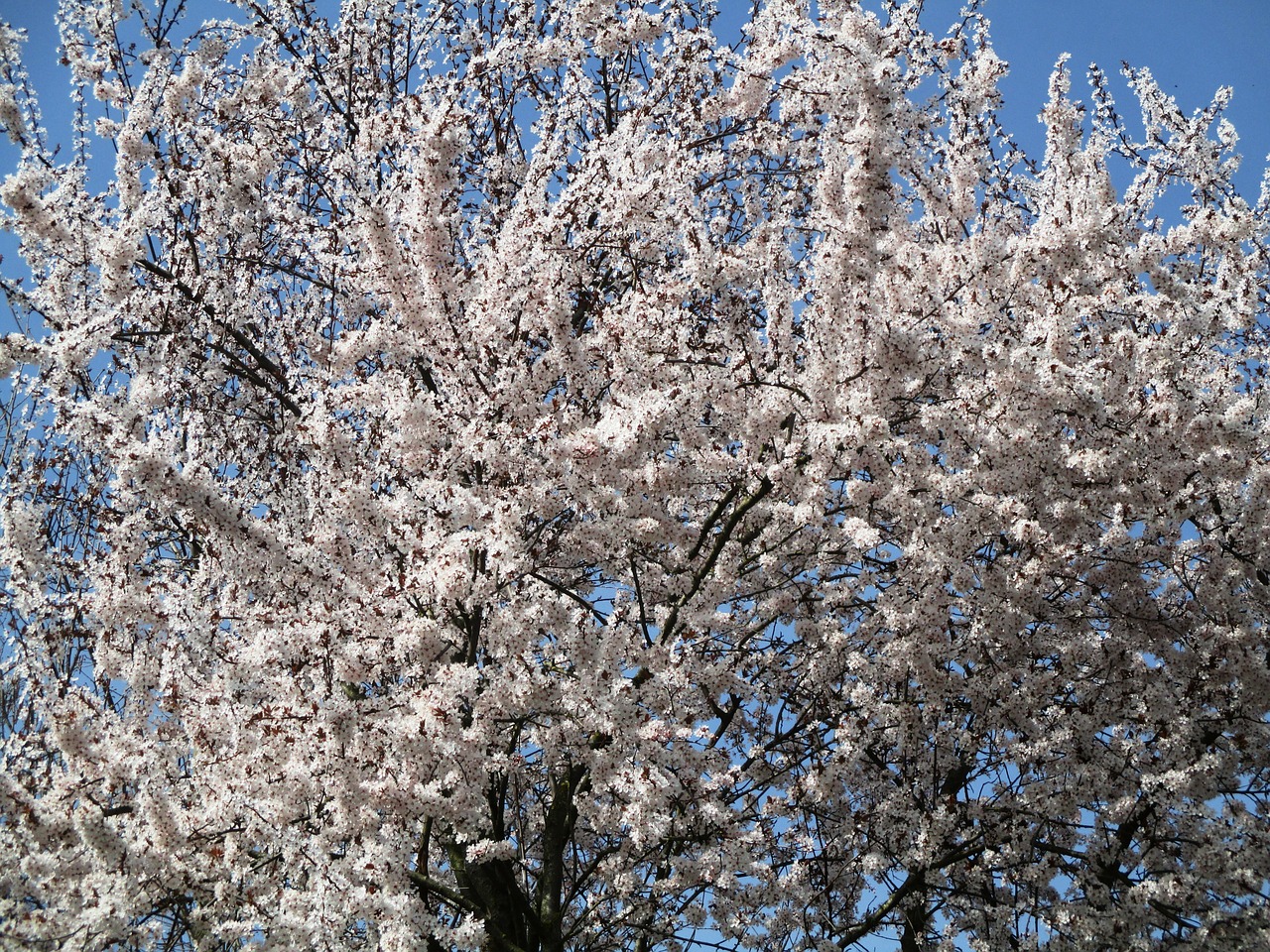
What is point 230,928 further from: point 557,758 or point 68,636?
point 68,636

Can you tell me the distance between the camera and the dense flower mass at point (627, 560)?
6602 mm

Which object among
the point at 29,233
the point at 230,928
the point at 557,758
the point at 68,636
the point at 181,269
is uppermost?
the point at 181,269

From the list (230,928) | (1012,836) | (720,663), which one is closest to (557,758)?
(720,663)

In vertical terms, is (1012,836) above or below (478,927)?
above

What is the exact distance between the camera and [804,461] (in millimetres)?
7430

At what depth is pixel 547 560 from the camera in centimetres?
797

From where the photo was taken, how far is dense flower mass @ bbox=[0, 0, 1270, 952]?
6602 mm

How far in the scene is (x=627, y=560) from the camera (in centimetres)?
794

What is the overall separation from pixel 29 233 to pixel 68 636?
273 centimetres

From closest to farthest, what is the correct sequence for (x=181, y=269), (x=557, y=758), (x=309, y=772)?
(x=309, y=772)
(x=557, y=758)
(x=181, y=269)

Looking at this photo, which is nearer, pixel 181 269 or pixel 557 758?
pixel 557 758

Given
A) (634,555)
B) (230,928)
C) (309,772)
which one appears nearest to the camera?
(230,928)

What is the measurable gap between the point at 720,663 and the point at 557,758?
1.18m

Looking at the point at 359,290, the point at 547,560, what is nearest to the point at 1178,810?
the point at 547,560
